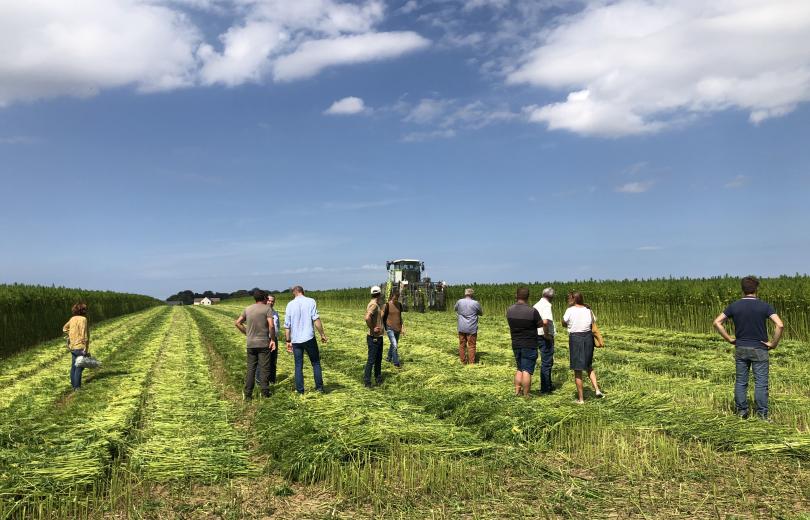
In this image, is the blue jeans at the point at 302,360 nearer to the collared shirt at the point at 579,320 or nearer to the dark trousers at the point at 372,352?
the dark trousers at the point at 372,352

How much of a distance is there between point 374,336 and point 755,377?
6.72m

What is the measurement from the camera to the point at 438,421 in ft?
27.2

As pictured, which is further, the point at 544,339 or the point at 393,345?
the point at 393,345

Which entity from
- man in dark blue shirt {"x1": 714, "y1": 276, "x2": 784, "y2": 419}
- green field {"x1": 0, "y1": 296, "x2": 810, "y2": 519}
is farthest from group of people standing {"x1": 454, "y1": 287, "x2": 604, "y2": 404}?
man in dark blue shirt {"x1": 714, "y1": 276, "x2": 784, "y2": 419}

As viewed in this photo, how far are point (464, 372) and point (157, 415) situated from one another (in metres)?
6.45

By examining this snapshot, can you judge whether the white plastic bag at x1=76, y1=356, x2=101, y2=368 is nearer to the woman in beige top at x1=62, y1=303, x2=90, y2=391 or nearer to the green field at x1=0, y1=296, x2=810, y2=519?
the woman in beige top at x1=62, y1=303, x2=90, y2=391

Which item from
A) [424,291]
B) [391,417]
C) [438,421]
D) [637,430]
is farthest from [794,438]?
[424,291]

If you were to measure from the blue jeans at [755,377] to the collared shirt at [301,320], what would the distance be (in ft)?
23.2

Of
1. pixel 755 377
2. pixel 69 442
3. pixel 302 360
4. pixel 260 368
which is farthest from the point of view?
pixel 260 368

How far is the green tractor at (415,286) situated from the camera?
34.8 metres

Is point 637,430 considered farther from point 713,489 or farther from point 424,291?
point 424,291

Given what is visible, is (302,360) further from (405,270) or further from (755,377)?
(405,270)

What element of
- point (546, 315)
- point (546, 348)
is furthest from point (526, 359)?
point (546, 315)

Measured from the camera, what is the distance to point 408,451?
22.5ft
